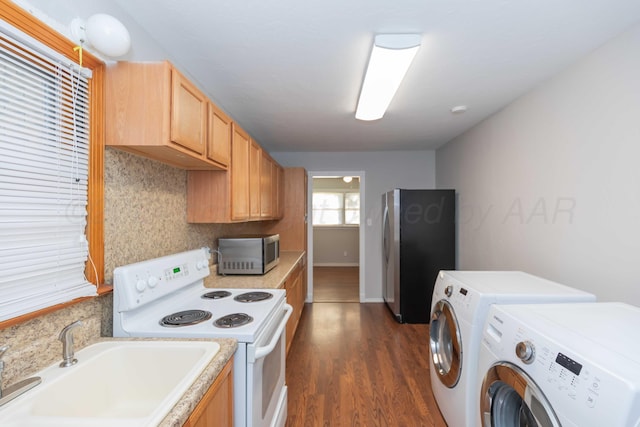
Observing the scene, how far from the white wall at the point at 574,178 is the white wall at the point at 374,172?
59.2 inches

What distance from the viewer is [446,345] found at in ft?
6.60

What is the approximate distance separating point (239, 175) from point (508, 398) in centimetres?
204

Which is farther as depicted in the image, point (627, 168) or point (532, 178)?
point (532, 178)

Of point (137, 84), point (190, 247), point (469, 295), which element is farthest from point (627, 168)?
point (190, 247)

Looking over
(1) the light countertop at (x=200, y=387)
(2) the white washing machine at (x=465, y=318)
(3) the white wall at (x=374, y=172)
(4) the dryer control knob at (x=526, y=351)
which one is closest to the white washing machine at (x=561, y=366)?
(4) the dryer control knob at (x=526, y=351)

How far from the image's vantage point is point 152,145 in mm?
1290

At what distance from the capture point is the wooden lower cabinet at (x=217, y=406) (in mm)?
912

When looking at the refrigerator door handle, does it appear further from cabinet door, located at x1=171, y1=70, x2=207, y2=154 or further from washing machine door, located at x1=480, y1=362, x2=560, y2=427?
cabinet door, located at x1=171, y1=70, x2=207, y2=154

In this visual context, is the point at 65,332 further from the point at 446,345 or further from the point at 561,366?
the point at 446,345

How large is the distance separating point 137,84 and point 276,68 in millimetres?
955

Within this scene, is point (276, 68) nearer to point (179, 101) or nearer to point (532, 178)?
point (179, 101)

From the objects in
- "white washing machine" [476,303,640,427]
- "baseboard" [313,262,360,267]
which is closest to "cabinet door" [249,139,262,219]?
"white washing machine" [476,303,640,427]

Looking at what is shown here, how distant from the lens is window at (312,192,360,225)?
7621 millimetres

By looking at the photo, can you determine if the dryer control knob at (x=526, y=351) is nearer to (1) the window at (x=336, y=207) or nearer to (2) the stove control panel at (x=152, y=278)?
(2) the stove control panel at (x=152, y=278)
